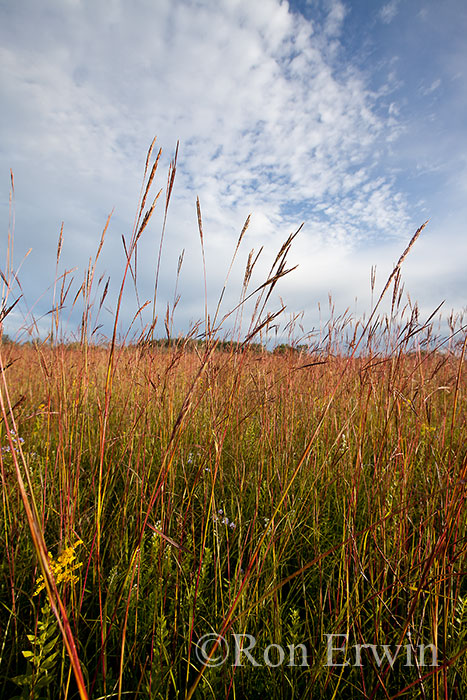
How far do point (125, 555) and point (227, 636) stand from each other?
1.68 ft

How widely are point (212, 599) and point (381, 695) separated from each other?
0.59 m

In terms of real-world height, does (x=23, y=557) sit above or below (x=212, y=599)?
above

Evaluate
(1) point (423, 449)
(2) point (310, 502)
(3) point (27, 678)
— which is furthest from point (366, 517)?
(3) point (27, 678)

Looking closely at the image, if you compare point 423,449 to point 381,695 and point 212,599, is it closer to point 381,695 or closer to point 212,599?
point 381,695

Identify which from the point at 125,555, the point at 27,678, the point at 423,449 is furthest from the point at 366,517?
the point at 27,678

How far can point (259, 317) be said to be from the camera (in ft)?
4.20

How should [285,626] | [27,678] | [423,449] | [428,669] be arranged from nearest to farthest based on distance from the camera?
[27,678] → [428,669] → [285,626] → [423,449]

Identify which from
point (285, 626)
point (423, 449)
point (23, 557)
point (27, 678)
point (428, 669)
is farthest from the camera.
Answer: point (423, 449)

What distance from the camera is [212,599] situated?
130 cm

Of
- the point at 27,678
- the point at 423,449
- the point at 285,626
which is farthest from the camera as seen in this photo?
the point at 423,449

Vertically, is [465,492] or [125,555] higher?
[465,492]

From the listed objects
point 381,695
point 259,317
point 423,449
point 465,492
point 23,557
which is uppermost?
point 259,317

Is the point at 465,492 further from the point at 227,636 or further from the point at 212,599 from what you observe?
the point at 212,599

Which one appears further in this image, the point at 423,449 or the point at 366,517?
the point at 423,449
